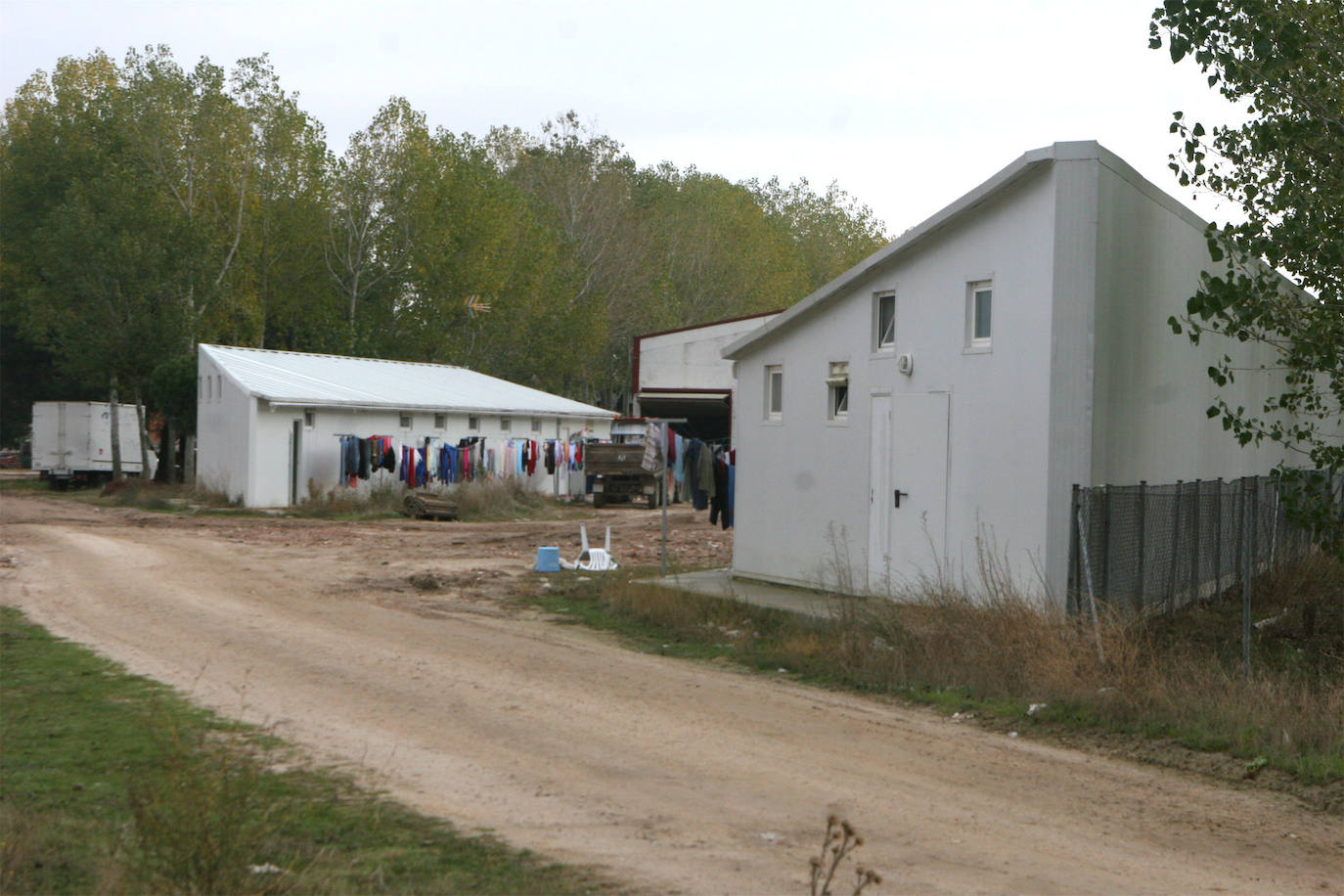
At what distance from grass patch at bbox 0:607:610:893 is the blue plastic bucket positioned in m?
10.7

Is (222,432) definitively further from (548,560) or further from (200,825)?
(200,825)

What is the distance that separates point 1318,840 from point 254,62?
5075 centimetres

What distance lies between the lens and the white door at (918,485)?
14.3m

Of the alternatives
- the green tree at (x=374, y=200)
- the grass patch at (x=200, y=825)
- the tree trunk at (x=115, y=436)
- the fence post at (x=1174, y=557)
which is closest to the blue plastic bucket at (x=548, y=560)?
the fence post at (x=1174, y=557)

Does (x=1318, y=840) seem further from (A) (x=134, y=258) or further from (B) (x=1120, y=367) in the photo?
(A) (x=134, y=258)

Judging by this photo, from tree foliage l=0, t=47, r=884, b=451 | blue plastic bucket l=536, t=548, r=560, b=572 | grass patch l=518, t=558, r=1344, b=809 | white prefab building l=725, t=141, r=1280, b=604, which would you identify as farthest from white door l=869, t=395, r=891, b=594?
tree foliage l=0, t=47, r=884, b=451

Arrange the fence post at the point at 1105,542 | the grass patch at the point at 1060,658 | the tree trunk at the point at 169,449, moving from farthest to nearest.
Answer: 1. the tree trunk at the point at 169,449
2. the fence post at the point at 1105,542
3. the grass patch at the point at 1060,658

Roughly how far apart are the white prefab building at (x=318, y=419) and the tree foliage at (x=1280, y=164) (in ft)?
82.0

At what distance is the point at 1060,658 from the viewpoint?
10.7 metres

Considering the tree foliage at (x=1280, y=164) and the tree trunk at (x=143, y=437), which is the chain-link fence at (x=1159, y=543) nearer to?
the tree foliage at (x=1280, y=164)

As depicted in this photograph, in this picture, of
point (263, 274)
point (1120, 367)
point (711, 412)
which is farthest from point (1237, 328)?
point (263, 274)

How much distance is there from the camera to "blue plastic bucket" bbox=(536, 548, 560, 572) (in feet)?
65.5

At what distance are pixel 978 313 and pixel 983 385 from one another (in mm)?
887

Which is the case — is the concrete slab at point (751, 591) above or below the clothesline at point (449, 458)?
below
